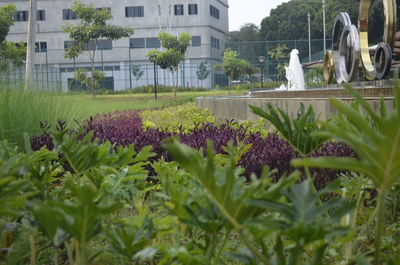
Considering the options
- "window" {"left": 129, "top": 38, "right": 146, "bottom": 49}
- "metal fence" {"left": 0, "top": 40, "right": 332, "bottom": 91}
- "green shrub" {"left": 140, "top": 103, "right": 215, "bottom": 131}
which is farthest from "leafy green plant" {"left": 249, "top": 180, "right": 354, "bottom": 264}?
"window" {"left": 129, "top": 38, "right": 146, "bottom": 49}

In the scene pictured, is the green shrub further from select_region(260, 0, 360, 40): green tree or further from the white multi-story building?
select_region(260, 0, 360, 40): green tree

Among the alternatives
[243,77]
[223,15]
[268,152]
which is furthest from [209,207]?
[223,15]

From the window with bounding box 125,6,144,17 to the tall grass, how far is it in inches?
1795

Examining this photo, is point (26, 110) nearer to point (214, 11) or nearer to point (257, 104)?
point (257, 104)

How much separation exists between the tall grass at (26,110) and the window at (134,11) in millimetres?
45597

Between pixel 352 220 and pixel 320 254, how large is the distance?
22.2 inches

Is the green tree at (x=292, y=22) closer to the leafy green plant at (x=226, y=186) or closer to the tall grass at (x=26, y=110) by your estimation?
the tall grass at (x=26, y=110)

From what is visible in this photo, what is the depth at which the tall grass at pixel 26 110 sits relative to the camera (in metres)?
4.38

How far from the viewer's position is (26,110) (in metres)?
4.74

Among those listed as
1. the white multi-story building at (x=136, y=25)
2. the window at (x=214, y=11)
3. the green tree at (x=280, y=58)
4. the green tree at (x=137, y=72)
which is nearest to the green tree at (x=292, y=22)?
the window at (x=214, y=11)

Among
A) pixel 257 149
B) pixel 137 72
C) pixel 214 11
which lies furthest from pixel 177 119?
pixel 214 11

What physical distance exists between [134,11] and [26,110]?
47.3 m

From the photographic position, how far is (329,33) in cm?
5109

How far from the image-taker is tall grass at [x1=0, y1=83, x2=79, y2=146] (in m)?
4.38
